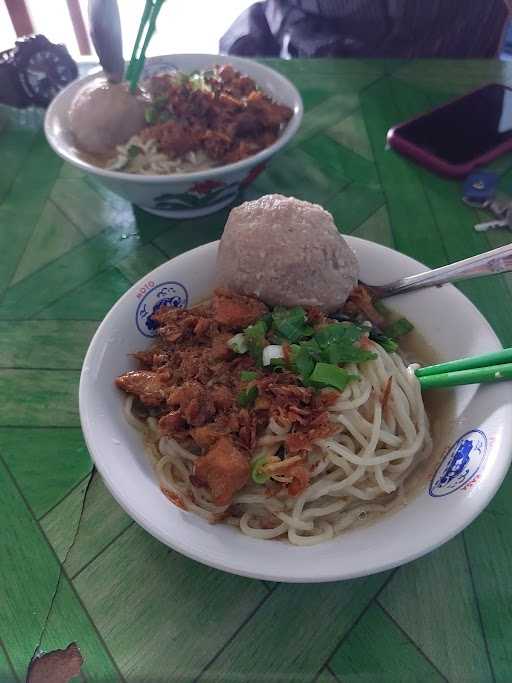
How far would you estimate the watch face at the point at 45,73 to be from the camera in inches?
94.2

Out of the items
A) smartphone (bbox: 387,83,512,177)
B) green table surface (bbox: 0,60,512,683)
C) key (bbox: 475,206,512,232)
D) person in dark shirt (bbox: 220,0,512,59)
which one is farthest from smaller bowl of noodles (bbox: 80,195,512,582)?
person in dark shirt (bbox: 220,0,512,59)

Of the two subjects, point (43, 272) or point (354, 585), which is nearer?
point (354, 585)

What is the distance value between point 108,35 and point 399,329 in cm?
154

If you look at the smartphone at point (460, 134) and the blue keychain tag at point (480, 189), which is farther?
the smartphone at point (460, 134)

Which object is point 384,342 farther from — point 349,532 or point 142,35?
point 142,35

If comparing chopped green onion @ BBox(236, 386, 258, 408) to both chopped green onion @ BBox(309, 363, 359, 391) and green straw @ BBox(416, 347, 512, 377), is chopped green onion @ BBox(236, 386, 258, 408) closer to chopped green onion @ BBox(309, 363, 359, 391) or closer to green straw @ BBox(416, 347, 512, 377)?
chopped green onion @ BBox(309, 363, 359, 391)

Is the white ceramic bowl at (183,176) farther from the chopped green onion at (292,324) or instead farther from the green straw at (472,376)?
the green straw at (472,376)

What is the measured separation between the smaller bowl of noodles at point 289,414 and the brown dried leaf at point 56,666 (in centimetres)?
34

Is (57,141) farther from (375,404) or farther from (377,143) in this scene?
(375,404)

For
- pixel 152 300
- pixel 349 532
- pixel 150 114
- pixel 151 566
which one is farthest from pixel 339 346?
pixel 150 114

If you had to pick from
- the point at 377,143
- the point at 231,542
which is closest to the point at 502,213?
the point at 377,143

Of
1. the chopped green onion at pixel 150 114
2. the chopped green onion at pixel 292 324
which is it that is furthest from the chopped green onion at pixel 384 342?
the chopped green onion at pixel 150 114

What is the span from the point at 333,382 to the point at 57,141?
4.93 ft

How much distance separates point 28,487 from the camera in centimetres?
130
